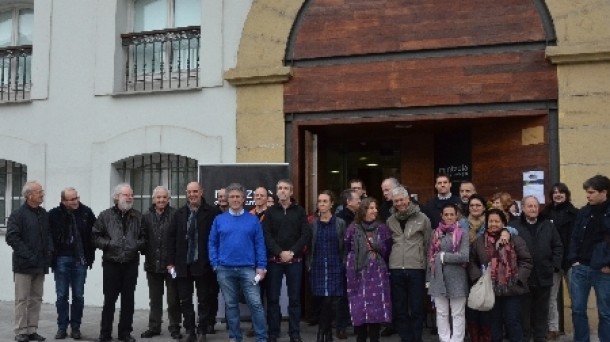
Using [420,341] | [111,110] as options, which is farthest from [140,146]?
[420,341]

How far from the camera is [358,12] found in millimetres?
9227

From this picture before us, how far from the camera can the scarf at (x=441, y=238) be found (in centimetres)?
675

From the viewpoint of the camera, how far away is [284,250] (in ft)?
24.3

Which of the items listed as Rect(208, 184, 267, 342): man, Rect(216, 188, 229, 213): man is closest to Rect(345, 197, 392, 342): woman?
Rect(208, 184, 267, 342): man

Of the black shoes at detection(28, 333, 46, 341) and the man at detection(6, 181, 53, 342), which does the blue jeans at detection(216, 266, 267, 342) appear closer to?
the man at detection(6, 181, 53, 342)

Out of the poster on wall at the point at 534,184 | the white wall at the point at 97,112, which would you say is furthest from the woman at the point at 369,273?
the white wall at the point at 97,112

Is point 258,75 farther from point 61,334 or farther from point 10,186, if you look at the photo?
point 10,186

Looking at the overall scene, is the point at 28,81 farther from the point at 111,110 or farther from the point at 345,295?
the point at 345,295

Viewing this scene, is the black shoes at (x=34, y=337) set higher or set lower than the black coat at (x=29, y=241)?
lower

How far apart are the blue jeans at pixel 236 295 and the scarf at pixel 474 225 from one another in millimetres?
2432

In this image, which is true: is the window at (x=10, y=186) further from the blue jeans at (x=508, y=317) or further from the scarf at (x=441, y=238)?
the blue jeans at (x=508, y=317)

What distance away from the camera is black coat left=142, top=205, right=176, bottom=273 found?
7801 mm

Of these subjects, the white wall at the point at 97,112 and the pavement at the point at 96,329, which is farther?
the white wall at the point at 97,112

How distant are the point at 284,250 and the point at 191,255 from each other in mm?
1109
